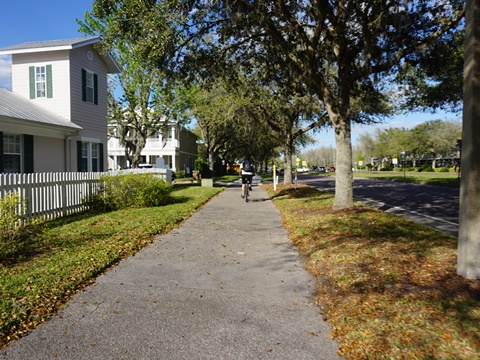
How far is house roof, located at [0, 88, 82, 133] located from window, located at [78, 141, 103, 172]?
5.60 ft

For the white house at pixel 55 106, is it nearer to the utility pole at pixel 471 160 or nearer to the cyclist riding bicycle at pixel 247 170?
the cyclist riding bicycle at pixel 247 170

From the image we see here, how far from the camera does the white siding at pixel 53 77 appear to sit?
15047mm

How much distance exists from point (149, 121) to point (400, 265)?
65.4 feet

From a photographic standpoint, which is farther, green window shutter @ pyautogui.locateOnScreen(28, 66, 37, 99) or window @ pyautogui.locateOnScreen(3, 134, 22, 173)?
green window shutter @ pyautogui.locateOnScreen(28, 66, 37, 99)

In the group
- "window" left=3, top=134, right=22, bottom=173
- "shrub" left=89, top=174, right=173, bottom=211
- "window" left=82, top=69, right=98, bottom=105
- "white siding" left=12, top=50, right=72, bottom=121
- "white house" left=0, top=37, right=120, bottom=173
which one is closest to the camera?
"shrub" left=89, top=174, right=173, bottom=211

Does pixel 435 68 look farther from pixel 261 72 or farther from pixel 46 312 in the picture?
pixel 46 312

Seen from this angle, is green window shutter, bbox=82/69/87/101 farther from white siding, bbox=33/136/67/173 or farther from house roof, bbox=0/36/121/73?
white siding, bbox=33/136/67/173

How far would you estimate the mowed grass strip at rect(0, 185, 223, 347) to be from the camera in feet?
11.7

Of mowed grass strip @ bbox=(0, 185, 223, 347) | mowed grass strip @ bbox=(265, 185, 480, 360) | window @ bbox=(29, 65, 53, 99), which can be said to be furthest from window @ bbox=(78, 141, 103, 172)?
mowed grass strip @ bbox=(265, 185, 480, 360)

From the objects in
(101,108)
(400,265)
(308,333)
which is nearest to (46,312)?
(308,333)

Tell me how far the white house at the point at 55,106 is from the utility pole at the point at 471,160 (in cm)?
1272

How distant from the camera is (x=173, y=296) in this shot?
4.18 m

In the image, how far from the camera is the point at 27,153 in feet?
42.9

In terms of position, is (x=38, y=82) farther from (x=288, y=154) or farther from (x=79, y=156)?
(x=288, y=154)
